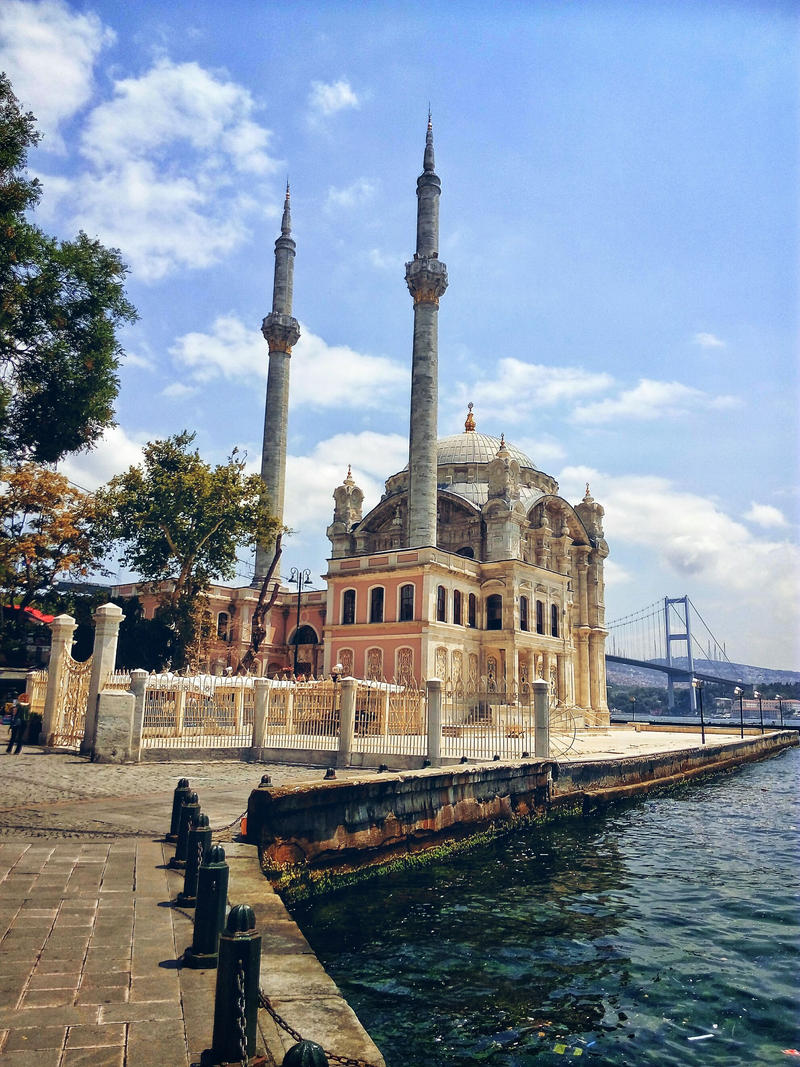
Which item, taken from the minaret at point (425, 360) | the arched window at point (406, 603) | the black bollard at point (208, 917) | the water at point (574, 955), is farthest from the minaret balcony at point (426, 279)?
the black bollard at point (208, 917)

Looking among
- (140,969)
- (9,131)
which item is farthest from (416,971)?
(9,131)

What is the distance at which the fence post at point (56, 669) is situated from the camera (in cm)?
1545

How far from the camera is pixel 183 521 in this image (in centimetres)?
2734

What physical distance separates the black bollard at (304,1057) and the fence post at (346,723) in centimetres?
1178

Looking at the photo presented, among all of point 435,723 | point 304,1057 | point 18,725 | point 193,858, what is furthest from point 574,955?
point 18,725

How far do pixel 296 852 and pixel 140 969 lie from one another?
3852 millimetres

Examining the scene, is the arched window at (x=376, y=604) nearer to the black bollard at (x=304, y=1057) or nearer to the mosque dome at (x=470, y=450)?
the mosque dome at (x=470, y=450)

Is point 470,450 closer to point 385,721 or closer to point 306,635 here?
point 306,635

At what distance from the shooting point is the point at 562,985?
220 inches

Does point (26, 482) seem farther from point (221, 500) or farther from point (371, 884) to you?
point (371, 884)

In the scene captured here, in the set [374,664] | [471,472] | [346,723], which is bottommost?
[346,723]

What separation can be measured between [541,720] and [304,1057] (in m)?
12.4

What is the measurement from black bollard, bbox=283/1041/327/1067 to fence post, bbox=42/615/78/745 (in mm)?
14606

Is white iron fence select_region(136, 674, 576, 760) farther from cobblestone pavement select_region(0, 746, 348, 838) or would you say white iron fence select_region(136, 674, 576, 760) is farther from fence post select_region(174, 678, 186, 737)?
cobblestone pavement select_region(0, 746, 348, 838)
